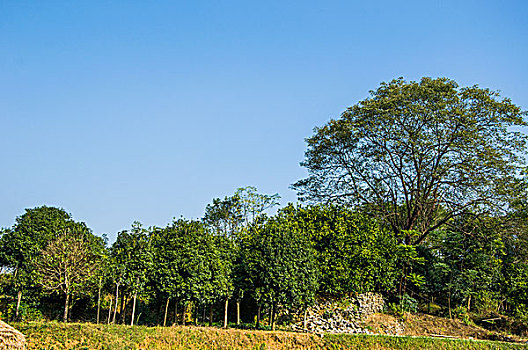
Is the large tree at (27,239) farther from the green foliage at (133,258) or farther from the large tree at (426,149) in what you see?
the large tree at (426,149)

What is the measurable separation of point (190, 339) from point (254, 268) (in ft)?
12.8

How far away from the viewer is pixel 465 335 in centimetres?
2141

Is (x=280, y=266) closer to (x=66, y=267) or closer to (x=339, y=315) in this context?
(x=339, y=315)

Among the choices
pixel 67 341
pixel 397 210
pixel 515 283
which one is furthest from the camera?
pixel 397 210

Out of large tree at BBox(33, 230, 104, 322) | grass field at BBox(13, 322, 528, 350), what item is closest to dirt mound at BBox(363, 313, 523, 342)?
grass field at BBox(13, 322, 528, 350)

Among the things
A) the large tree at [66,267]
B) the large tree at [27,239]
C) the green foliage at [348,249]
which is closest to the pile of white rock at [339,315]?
the green foliage at [348,249]

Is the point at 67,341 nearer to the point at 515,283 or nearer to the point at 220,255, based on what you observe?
the point at 220,255

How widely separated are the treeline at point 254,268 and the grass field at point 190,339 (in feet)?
5.52

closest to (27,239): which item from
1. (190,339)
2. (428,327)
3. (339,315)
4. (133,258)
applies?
(133,258)

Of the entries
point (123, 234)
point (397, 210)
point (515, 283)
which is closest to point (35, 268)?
point (123, 234)

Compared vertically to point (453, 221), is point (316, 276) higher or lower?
lower

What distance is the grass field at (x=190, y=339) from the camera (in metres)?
13.5

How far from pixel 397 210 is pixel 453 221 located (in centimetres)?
315

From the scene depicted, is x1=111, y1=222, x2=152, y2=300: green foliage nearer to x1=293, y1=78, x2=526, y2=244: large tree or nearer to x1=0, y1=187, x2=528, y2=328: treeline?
x1=0, y1=187, x2=528, y2=328: treeline
